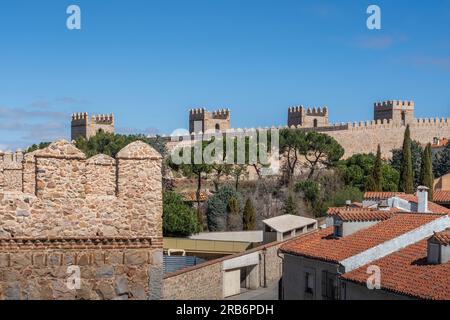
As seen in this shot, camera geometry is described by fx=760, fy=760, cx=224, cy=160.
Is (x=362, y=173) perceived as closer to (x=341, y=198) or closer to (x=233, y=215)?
(x=341, y=198)

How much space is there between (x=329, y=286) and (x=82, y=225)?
10261 millimetres

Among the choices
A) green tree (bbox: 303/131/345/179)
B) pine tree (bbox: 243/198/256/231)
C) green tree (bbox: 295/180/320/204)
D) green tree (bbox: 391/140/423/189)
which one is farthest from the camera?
green tree (bbox: 391/140/423/189)

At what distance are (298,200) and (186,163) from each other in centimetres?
795

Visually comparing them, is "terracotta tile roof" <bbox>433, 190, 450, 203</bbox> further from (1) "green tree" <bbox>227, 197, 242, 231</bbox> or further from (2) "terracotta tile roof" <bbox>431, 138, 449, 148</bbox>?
(2) "terracotta tile roof" <bbox>431, 138, 449, 148</bbox>

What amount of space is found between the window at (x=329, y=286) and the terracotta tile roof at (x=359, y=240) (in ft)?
1.25

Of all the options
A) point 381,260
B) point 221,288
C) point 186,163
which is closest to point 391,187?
point 186,163

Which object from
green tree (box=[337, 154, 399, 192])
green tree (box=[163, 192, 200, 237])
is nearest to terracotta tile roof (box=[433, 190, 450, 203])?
green tree (box=[337, 154, 399, 192])

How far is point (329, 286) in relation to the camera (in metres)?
17.5

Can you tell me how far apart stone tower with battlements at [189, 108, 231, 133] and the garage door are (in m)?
48.5

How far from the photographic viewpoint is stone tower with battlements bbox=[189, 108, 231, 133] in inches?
2950

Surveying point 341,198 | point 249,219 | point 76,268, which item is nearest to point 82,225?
point 76,268

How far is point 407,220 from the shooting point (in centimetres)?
1809
